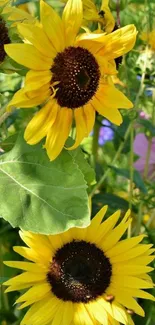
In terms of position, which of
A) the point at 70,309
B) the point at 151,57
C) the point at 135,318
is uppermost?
the point at 151,57

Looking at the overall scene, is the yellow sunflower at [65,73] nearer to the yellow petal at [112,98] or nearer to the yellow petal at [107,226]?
the yellow petal at [112,98]

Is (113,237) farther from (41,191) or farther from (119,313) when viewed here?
(41,191)

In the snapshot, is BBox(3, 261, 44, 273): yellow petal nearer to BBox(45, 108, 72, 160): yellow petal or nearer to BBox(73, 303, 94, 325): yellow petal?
BBox(73, 303, 94, 325): yellow petal

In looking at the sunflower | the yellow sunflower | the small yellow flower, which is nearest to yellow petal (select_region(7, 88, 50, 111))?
the yellow sunflower

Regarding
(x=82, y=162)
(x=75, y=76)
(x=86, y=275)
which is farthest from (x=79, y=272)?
(x=75, y=76)

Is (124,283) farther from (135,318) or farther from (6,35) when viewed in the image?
(6,35)

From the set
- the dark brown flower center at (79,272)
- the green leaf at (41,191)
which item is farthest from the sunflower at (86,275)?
the green leaf at (41,191)

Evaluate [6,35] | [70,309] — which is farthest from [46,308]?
[6,35]
